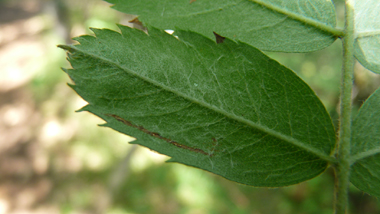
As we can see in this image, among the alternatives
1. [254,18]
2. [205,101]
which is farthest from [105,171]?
[254,18]

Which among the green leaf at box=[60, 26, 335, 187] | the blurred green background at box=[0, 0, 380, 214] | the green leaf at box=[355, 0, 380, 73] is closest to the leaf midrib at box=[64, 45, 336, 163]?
the green leaf at box=[60, 26, 335, 187]

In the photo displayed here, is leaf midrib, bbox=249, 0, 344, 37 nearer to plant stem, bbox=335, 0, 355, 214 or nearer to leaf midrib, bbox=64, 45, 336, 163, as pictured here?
plant stem, bbox=335, 0, 355, 214

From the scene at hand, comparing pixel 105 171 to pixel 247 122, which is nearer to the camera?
pixel 247 122

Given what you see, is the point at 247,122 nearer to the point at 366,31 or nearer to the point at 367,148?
the point at 367,148

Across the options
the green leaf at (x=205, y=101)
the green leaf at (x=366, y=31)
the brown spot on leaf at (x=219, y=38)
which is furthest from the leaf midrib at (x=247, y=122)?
the green leaf at (x=366, y=31)

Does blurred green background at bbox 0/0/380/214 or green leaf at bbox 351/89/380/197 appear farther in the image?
blurred green background at bbox 0/0/380/214

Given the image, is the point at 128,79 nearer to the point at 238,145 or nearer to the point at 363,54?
the point at 238,145
